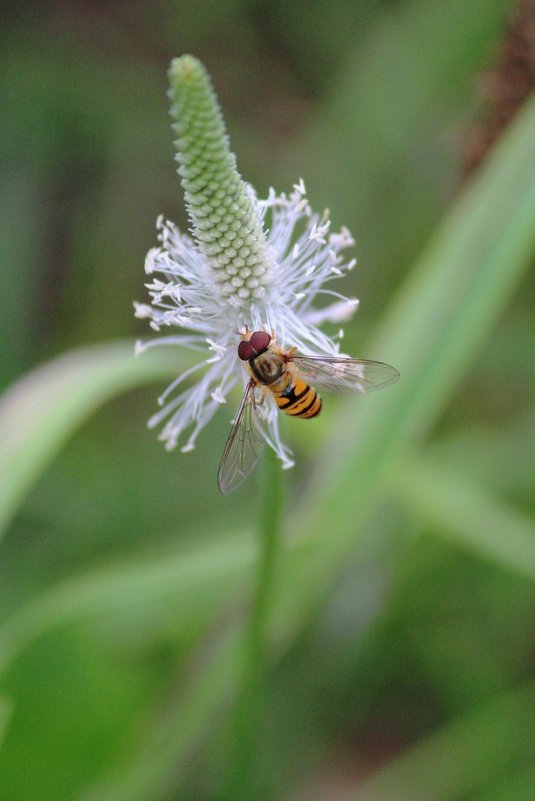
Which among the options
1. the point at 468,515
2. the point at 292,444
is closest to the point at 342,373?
the point at 468,515

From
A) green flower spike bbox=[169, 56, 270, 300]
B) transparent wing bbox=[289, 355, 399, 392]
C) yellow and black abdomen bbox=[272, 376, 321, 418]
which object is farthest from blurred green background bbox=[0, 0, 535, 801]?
green flower spike bbox=[169, 56, 270, 300]

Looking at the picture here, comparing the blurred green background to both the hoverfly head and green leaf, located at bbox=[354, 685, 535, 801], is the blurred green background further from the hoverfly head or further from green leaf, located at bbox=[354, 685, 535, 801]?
the hoverfly head

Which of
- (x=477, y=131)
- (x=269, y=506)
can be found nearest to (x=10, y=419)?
(x=269, y=506)

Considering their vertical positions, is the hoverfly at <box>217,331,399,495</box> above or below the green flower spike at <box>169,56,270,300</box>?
below

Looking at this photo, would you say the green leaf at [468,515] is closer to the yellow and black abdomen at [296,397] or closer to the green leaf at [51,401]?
the green leaf at [51,401]

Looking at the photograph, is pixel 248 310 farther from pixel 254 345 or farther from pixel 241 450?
pixel 241 450

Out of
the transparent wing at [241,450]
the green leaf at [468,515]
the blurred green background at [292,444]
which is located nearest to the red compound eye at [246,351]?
the transparent wing at [241,450]
